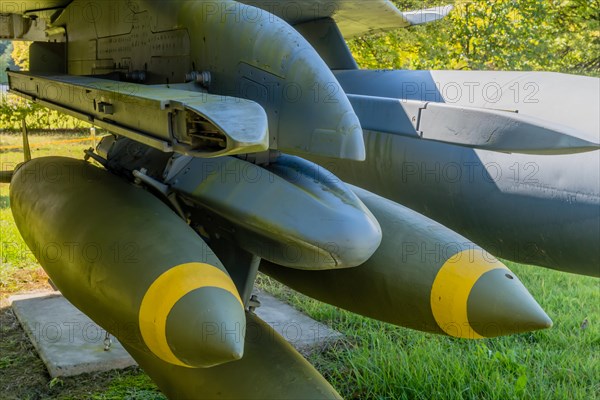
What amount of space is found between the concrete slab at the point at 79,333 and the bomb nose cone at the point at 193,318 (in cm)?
178

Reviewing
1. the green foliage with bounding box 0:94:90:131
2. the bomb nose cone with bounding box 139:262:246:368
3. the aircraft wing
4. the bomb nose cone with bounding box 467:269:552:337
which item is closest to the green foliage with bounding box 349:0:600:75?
the aircraft wing

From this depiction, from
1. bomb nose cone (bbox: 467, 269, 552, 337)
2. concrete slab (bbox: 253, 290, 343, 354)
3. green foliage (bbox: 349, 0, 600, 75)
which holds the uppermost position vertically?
green foliage (bbox: 349, 0, 600, 75)

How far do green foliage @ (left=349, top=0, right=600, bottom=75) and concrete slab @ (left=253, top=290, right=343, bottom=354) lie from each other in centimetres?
426

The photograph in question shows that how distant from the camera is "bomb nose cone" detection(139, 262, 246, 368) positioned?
2.24 meters

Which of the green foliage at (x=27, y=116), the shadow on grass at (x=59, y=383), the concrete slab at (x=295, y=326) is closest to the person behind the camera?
the shadow on grass at (x=59, y=383)

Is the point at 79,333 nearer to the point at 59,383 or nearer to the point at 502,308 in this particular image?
the point at 59,383

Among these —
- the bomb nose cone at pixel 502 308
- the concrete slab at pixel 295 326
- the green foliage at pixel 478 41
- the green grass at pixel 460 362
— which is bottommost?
the concrete slab at pixel 295 326

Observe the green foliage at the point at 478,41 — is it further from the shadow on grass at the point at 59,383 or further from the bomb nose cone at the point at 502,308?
the bomb nose cone at the point at 502,308

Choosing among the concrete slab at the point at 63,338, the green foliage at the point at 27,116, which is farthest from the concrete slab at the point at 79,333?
the green foliage at the point at 27,116

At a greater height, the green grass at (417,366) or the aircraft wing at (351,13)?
the aircraft wing at (351,13)

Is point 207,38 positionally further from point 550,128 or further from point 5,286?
point 5,286

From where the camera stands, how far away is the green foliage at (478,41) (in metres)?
8.40

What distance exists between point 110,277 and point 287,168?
3.02ft

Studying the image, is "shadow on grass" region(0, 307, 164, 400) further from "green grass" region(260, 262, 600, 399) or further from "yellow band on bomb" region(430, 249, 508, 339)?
"yellow band on bomb" region(430, 249, 508, 339)
